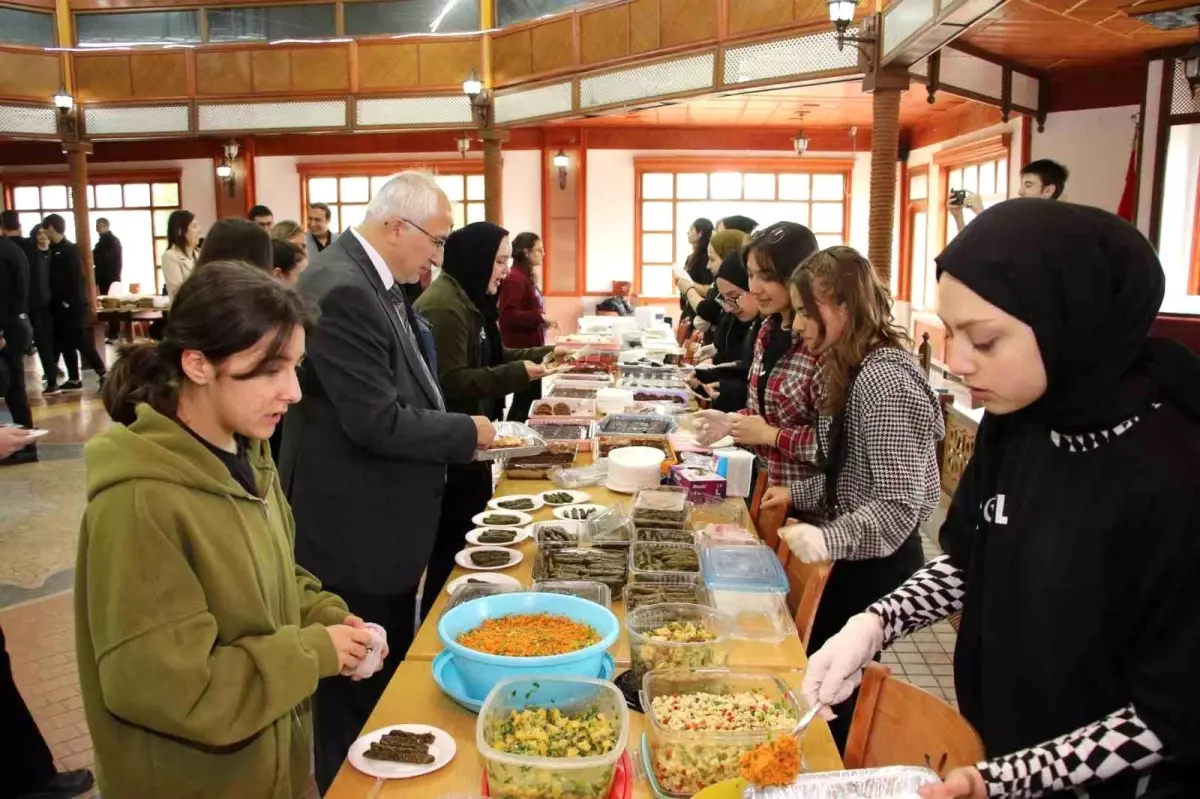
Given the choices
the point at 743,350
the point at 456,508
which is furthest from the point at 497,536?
the point at 743,350

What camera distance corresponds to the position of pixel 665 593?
1971 millimetres

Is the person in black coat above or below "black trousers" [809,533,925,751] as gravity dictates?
above

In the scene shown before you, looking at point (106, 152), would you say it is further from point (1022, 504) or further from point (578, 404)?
point (1022, 504)

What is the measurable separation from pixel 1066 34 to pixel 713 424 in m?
5.65

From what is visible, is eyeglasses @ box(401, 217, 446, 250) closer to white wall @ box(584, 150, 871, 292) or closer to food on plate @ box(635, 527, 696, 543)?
food on plate @ box(635, 527, 696, 543)

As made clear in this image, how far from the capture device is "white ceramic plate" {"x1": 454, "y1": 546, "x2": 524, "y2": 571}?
90.6 inches

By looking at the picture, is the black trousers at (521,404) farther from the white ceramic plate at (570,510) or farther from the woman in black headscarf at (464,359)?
the white ceramic plate at (570,510)

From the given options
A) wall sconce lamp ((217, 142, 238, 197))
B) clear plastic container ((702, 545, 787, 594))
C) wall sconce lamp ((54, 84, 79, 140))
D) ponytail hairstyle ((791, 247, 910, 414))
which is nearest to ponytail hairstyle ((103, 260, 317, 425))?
clear plastic container ((702, 545, 787, 594))

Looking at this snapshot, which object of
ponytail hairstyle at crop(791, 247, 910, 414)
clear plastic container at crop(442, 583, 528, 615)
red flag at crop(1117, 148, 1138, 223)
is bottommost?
clear plastic container at crop(442, 583, 528, 615)

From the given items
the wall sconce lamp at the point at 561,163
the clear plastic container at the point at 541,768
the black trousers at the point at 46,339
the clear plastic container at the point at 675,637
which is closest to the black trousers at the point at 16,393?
the black trousers at the point at 46,339

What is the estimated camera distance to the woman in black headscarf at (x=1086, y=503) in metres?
1.11

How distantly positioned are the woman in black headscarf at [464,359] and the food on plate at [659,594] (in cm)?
132

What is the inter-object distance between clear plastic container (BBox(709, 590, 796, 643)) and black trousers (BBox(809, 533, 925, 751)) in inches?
14.7

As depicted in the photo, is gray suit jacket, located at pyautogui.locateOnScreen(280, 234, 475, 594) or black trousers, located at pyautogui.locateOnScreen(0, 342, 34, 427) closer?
gray suit jacket, located at pyautogui.locateOnScreen(280, 234, 475, 594)
